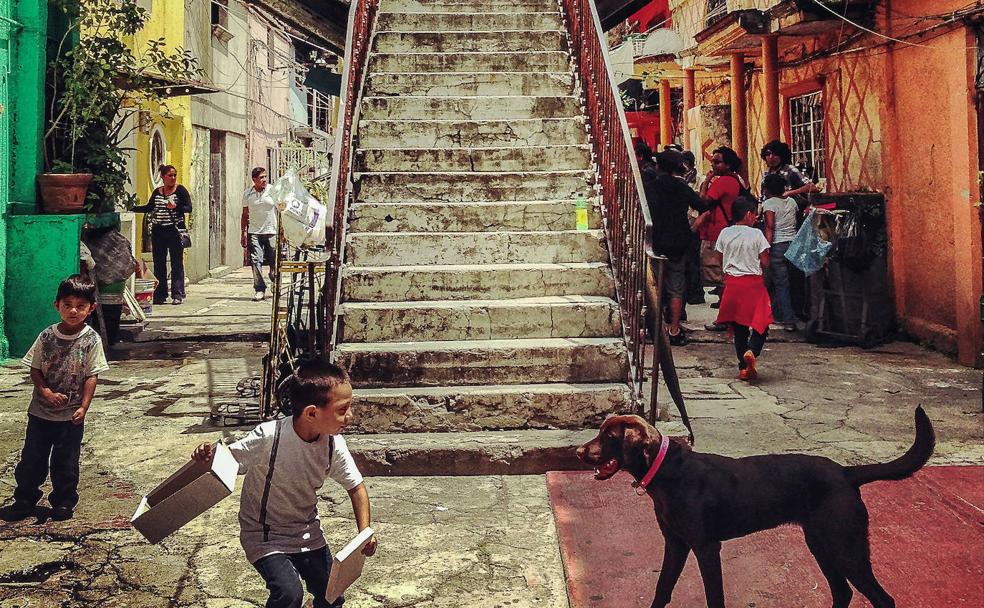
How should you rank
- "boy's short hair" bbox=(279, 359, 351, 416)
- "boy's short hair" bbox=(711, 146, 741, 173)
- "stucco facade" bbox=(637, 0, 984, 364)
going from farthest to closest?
"boy's short hair" bbox=(711, 146, 741, 173)
"stucco facade" bbox=(637, 0, 984, 364)
"boy's short hair" bbox=(279, 359, 351, 416)

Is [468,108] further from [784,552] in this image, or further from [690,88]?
[690,88]

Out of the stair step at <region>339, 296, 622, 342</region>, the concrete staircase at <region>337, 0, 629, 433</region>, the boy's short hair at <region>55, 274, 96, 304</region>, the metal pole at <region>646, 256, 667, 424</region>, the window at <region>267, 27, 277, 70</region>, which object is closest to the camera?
the boy's short hair at <region>55, 274, 96, 304</region>

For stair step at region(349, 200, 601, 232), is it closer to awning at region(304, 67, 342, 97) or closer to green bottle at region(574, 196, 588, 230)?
green bottle at region(574, 196, 588, 230)

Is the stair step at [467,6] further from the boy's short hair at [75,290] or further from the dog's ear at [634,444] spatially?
the dog's ear at [634,444]

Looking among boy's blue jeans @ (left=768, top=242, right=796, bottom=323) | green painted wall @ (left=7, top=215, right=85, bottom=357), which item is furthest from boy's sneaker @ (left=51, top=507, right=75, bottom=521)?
boy's blue jeans @ (left=768, top=242, right=796, bottom=323)

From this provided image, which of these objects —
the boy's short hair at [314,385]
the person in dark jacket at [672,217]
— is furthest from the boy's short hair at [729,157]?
the boy's short hair at [314,385]

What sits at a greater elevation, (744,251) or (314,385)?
(744,251)

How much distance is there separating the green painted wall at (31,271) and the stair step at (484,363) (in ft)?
13.3

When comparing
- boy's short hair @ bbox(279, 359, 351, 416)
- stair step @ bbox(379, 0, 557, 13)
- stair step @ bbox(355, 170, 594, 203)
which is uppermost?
stair step @ bbox(379, 0, 557, 13)

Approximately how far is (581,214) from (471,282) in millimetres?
1166

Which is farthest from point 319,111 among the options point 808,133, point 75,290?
point 75,290

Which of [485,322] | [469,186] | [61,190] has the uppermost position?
[61,190]

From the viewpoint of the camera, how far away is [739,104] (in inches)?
531

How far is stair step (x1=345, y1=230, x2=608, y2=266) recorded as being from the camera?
701 cm
